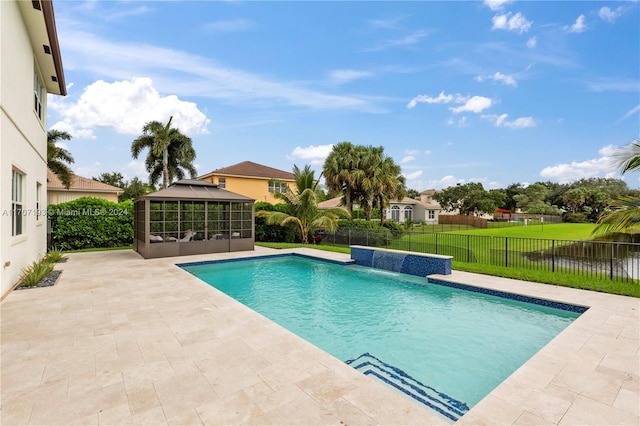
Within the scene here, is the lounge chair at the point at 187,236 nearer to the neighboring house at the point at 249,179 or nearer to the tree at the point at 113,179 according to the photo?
the neighboring house at the point at 249,179

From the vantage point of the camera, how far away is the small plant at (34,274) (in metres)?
7.48

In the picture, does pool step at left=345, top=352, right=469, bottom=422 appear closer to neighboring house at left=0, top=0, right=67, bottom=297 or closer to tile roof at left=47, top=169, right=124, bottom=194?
neighboring house at left=0, top=0, right=67, bottom=297

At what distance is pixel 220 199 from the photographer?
13.9 metres

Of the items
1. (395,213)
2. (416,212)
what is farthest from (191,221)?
(416,212)

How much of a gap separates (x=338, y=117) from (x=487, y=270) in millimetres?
18655

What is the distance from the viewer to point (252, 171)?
28.3 meters

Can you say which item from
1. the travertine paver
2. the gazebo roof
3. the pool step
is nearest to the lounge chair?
the gazebo roof

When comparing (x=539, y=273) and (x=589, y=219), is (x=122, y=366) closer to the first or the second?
(x=539, y=273)

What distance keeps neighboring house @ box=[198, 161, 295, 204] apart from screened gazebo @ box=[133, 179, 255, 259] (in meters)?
11.1

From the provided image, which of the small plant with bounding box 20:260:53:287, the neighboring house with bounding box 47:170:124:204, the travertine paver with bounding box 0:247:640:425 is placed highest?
the neighboring house with bounding box 47:170:124:204

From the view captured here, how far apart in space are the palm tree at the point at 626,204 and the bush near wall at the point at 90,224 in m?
18.2

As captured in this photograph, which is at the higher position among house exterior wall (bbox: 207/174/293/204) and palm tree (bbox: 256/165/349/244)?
house exterior wall (bbox: 207/174/293/204)

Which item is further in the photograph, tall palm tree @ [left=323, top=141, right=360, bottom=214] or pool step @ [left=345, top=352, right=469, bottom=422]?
tall palm tree @ [left=323, top=141, right=360, bottom=214]

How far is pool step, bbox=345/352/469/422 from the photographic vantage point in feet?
11.5
